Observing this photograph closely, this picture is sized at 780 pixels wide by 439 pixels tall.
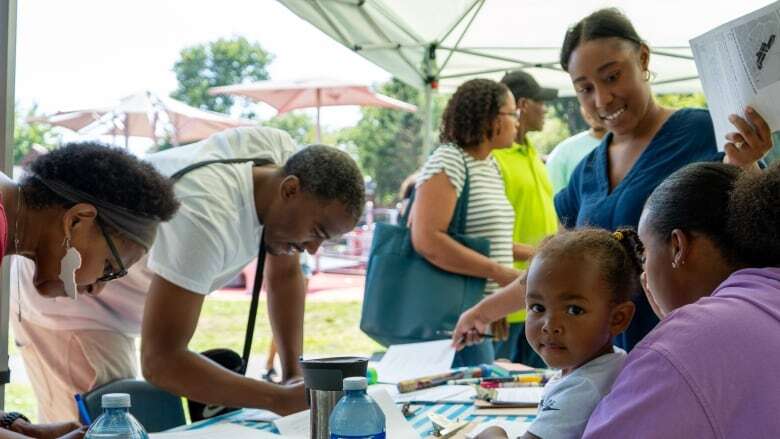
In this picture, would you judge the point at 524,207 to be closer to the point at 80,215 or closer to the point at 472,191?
the point at 472,191

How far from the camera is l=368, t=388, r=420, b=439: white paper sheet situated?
179 centimetres

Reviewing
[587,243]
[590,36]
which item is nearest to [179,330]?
[587,243]

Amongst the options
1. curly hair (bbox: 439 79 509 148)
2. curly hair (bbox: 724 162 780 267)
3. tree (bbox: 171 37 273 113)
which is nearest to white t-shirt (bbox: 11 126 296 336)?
curly hair (bbox: 439 79 509 148)

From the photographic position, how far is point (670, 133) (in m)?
2.19

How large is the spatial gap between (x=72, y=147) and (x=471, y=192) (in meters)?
1.57

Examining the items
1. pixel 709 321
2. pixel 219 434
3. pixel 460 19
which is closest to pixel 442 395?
pixel 219 434

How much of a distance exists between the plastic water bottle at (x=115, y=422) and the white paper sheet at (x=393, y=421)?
53cm

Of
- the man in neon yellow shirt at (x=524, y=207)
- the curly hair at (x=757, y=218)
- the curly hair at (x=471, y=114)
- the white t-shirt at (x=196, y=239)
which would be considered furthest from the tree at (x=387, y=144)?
the curly hair at (x=757, y=218)

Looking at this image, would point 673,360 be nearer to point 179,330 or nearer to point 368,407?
point 368,407

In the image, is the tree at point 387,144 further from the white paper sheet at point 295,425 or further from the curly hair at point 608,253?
the curly hair at point 608,253

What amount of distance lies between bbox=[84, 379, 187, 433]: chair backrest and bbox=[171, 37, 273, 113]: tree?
1072 inches

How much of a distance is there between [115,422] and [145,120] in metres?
9.85

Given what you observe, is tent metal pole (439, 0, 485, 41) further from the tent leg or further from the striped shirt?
the striped shirt

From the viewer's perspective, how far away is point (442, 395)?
2203 mm
